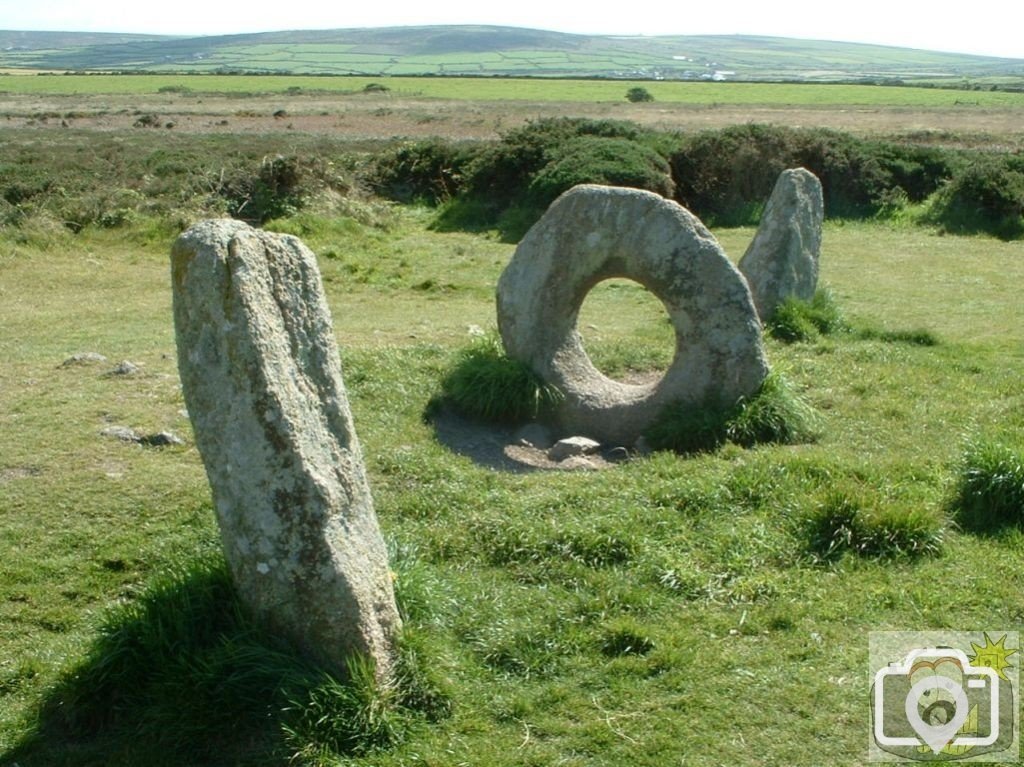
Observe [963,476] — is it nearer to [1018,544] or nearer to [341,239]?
[1018,544]

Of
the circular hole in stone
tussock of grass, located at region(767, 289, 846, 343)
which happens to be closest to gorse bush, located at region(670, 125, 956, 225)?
the circular hole in stone

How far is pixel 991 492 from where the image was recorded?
7863 mm

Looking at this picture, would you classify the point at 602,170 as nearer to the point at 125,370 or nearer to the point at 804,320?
the point at 804,320

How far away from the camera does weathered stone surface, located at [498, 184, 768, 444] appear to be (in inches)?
413

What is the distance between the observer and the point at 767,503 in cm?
809

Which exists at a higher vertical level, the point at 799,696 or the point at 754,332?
the point at 754,332

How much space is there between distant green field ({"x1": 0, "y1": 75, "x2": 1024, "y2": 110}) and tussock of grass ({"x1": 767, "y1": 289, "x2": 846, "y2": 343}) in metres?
57.1

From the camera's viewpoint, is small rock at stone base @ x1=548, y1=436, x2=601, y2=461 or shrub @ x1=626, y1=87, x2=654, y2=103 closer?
small rock at stone base @ x1=548, y1=436, x2=601, y2=461

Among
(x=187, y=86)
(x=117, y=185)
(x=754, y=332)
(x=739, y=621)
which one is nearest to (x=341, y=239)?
(x=117, y=185)

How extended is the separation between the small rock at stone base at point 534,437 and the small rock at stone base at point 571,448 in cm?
17

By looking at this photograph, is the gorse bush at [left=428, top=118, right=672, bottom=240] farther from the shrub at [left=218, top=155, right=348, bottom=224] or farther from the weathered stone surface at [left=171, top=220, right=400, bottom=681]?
the weathered stone surface at [left=171, top=220, right=400, bottom=681]

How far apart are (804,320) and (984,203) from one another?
44.9 ft

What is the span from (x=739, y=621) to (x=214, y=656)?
9.71 feet

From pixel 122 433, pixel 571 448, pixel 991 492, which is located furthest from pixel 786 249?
pixel 122 433
